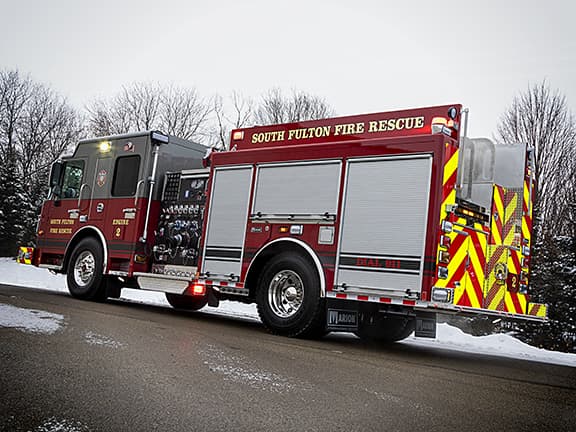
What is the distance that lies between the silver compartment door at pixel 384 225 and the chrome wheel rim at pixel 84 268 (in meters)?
5.80

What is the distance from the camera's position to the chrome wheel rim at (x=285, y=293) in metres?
8.23

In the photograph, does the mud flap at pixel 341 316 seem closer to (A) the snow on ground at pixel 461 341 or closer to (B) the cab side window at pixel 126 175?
(A) the snow on ground at pixel 461 341

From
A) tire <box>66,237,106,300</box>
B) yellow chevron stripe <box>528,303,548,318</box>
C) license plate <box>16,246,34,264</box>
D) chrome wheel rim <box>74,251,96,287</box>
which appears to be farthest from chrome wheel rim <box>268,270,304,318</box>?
license plate <box>16,246,34,264</box>

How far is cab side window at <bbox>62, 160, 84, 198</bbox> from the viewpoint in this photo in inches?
487

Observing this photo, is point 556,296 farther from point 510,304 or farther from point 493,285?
point 493,285

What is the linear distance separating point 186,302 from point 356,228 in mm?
5599

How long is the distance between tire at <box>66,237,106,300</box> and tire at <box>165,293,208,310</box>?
1.55 metres

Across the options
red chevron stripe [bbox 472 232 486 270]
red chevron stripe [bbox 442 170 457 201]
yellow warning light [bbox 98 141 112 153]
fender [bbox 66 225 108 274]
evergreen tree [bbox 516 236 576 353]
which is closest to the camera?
red chevron stripe [bbox 442 170 457 201]

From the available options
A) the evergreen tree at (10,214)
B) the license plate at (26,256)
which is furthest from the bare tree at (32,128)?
the license plate at (26,256)

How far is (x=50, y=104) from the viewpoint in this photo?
4375cm

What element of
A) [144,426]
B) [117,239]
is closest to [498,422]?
[144,426]

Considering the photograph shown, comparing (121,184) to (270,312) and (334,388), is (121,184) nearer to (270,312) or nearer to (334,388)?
(270,312)

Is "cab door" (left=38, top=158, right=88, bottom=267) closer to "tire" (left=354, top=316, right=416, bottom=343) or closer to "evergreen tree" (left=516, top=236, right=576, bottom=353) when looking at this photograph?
"tire" (left=354, top=316, right=416, bottom=343)

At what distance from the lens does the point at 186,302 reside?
12.2 meters
